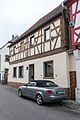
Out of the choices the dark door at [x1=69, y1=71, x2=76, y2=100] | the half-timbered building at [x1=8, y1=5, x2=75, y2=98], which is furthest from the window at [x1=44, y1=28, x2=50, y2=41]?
the dark door at [x1=69, y1=71, x2=76, y2=100]

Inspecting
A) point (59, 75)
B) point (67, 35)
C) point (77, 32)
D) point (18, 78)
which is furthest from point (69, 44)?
point (18, 78)

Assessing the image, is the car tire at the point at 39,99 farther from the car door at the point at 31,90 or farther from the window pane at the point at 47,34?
the window pane at the point at 47,34

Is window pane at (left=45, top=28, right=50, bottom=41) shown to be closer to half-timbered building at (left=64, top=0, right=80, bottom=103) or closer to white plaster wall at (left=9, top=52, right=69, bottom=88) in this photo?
white plaster wall at (left=9, top=52, right=69, bottom=88)

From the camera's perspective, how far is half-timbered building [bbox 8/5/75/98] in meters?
13.6

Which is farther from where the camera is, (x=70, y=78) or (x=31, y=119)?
(x=70, y=78)

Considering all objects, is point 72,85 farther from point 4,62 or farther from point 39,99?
point 4,62

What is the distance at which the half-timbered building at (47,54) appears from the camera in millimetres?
13594

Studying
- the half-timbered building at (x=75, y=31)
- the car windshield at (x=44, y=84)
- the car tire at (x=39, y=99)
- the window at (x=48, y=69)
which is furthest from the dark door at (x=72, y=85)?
the window at (x=48, y=69)

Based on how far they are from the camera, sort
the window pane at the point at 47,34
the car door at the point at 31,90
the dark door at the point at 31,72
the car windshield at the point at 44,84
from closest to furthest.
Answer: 1. the car windshield at the point at 44,84
2. the car door at the point at 31,90
3. the window pane at the point at 47,34
4. the dark door at the point at 31,72

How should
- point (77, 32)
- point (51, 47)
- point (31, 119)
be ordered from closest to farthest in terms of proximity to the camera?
1. point (31, 119)
2. point (77, 32)
3. point (51, 47)

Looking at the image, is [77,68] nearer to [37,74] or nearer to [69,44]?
[69,44]

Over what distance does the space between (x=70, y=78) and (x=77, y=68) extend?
4.47 ft

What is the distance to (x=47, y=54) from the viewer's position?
15789mm

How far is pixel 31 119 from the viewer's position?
774cm
